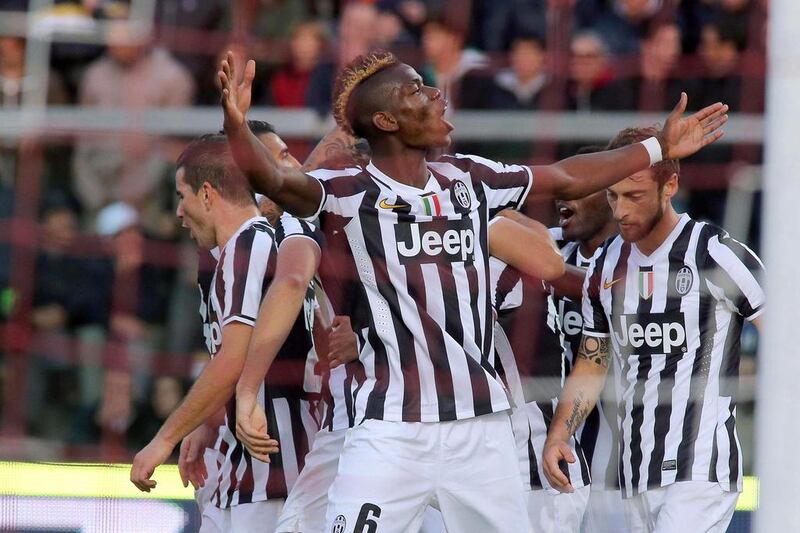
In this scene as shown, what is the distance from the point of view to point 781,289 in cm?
267

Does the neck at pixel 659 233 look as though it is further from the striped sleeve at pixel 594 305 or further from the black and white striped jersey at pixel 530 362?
the black and white striped jersey at pixel 530 362

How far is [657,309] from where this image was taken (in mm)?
4348

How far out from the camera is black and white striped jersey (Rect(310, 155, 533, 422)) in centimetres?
355

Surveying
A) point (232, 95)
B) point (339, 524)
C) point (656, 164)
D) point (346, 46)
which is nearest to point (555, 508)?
point (656, 164)

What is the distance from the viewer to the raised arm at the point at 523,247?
392 centimetres

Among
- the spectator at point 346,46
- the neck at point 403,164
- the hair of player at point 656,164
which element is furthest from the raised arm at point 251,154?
the spectator at point 346,46

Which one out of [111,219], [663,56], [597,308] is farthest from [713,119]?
[111,219]

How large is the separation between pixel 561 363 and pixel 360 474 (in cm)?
139

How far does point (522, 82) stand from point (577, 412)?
2.15 m

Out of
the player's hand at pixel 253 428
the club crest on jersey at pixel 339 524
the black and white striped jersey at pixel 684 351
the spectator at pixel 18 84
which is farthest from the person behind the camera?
the spectator at pixel 18 84

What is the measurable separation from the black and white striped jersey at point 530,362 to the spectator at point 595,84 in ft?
5.36

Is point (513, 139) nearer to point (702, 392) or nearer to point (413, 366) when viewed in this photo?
point (702, 392)

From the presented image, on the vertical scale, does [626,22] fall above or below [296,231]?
above

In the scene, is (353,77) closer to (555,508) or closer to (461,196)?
(461,196)
